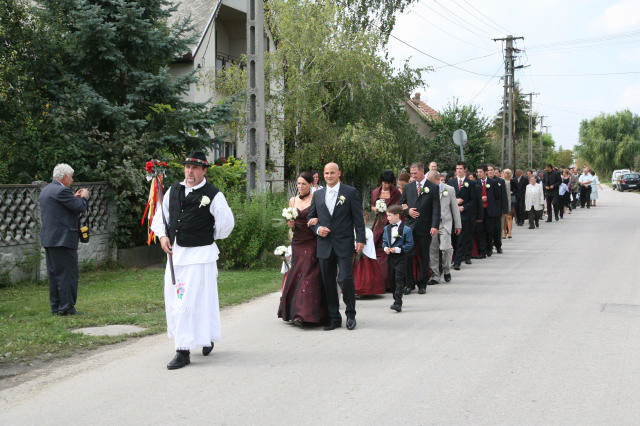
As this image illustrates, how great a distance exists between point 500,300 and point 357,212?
3098 millimetres

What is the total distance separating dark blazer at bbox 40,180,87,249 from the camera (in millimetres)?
9258

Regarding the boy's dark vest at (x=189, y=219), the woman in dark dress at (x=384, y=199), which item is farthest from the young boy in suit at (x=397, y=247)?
the boy's dark vest at (x=189, y=219)

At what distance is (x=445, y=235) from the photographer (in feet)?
40.6

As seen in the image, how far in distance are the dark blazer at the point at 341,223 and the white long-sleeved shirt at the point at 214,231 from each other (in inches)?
70.1

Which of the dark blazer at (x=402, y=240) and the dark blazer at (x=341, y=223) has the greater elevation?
the dark blazer at (x=341, y=223)

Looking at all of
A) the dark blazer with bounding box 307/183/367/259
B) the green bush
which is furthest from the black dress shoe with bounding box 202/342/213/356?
the green bush

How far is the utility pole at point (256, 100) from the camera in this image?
1448 centimetres

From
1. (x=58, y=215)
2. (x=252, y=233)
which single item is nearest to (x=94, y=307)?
(x=58, y=215)

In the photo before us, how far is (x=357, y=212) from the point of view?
27.8 feet

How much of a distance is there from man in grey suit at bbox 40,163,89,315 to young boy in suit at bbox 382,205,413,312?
4.31 metres

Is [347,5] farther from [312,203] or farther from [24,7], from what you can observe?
[312,203]

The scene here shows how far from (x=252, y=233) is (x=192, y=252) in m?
7.18

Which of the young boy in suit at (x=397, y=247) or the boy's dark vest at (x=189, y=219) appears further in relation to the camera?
the young boy in suit at (x=397, y=247)

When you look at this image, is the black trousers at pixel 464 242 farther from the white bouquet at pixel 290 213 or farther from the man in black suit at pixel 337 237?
the white bouquet at pixel 290 213
